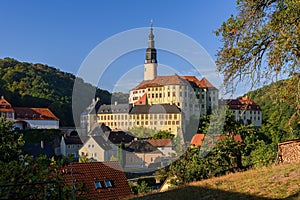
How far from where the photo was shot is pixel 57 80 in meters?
101

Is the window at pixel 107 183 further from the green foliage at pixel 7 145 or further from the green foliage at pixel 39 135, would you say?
the green foliage at pixel 39 135

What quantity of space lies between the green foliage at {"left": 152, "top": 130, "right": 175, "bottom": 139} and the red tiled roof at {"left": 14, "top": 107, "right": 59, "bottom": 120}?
103ft

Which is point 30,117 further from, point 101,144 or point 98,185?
point 98,185

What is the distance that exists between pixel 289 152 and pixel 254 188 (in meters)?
5.40

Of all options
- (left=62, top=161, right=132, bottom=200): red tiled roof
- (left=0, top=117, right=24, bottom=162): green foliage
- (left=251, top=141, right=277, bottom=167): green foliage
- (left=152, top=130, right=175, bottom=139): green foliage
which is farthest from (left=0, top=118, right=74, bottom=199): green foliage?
(left=152, top=130, right=175, bottom=139): green foliage

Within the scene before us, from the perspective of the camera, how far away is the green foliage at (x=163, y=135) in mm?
43772

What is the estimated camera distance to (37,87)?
89000 mm

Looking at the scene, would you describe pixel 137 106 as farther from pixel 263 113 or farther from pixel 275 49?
pixel 263 113

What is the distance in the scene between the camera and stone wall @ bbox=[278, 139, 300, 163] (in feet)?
42.2

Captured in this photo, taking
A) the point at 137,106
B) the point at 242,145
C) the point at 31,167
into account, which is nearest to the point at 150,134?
the point at 137,106

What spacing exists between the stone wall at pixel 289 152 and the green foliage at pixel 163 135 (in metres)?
29.5

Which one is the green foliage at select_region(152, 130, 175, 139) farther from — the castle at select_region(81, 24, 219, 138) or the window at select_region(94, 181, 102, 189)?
the window at select_region(94, 181, 102, 189)

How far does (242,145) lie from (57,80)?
8584cm

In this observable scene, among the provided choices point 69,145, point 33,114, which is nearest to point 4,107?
point 33,114
